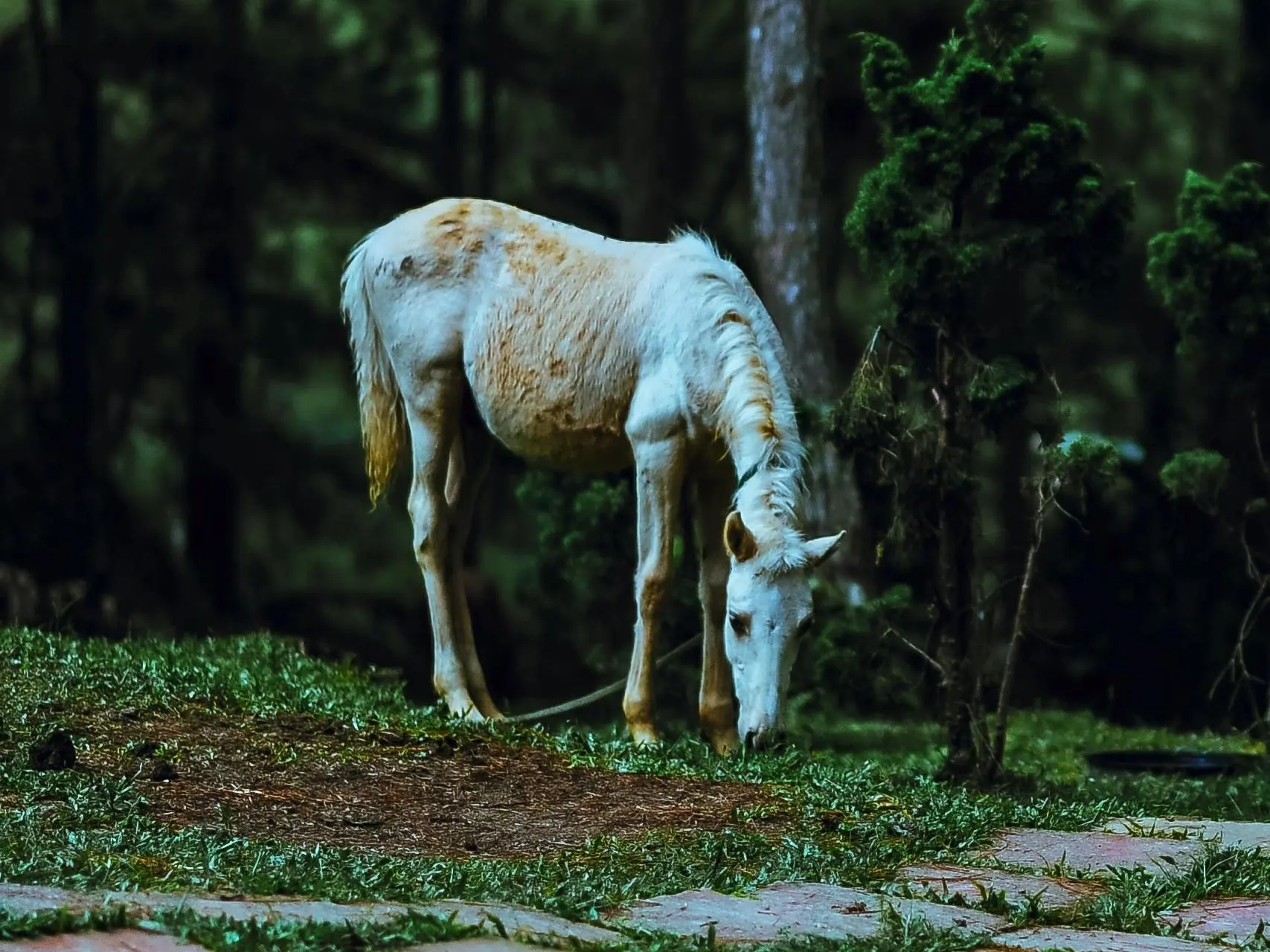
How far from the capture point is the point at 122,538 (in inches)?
702

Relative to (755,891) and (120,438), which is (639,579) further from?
(120,438)

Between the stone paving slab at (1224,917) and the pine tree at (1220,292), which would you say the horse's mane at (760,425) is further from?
the stone paving slab at (1224,917)

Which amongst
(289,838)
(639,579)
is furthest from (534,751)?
(289,838)

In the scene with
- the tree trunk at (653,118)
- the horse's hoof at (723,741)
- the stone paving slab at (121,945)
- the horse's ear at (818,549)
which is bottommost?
the horse's hoof at (723,741)

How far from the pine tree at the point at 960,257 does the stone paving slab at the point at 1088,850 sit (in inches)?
57.6

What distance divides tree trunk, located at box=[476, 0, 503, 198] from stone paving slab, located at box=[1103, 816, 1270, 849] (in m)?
12.6

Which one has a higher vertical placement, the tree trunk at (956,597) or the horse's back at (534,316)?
the horse's back at (534,316)

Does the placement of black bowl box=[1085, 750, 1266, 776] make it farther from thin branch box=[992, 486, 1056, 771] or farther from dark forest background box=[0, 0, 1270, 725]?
dark forest background box=[0, 0, 1270, 725]

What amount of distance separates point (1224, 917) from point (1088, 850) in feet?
2.70

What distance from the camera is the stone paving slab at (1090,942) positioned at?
4.20 m

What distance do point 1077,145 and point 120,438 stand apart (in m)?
14.0

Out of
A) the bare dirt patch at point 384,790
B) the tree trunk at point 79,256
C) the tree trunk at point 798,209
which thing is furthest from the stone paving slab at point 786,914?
the tree trunk at point 79,256

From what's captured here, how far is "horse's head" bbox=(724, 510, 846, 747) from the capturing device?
7.12 m

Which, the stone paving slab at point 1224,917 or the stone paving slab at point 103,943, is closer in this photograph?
the stone paving slab at point 103,943
